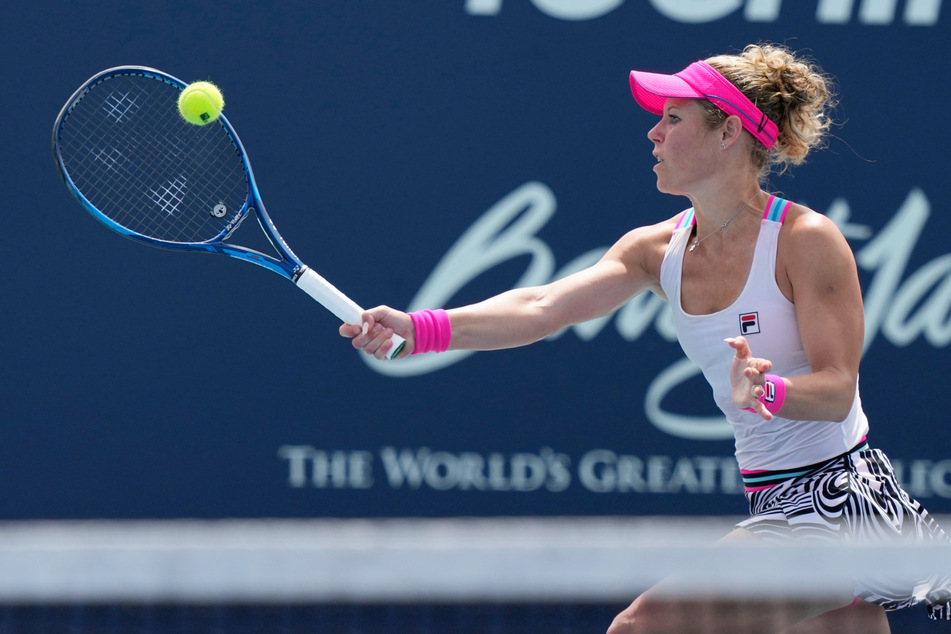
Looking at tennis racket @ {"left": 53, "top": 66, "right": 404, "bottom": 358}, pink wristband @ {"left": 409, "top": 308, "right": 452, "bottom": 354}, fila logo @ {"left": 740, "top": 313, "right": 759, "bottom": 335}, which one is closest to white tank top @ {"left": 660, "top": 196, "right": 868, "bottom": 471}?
fila logo @ {"left": 740, "top": 313, "right": 759, "bottom": 335}

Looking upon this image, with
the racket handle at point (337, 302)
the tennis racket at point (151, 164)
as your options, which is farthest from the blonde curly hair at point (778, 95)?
the tennis racket at point (151, 164)

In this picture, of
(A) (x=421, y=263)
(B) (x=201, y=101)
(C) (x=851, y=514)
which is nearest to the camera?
(C) (x=851, y=514)

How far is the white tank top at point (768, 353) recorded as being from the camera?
2432mm

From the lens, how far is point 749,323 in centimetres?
245

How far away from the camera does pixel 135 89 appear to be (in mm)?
3895

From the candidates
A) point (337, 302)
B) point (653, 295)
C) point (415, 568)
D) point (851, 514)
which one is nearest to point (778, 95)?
point (851, 514)

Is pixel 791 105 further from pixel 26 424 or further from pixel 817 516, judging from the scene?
pixel 26 424

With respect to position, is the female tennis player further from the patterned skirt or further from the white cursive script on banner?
the white cursive script on banner

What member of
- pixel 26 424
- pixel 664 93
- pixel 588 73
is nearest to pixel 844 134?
pixel 588 73

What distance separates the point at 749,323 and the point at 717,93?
0.49 meters

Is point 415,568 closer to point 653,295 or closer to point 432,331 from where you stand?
point 432,331

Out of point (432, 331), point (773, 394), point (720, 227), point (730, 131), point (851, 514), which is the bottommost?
point (851, 514)

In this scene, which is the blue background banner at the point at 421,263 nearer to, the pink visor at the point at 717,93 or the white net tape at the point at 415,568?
the pink visor at the point at 717,93

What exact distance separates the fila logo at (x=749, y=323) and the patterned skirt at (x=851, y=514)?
0.31m
